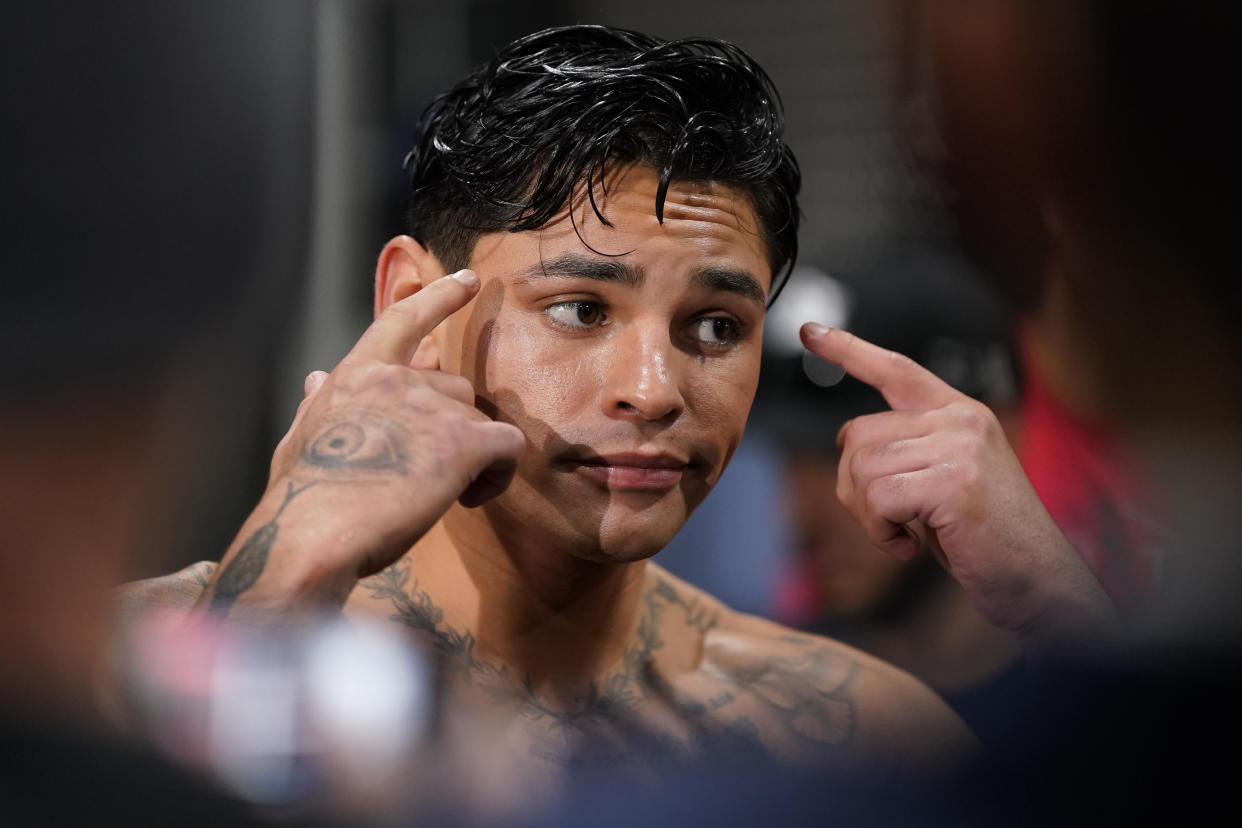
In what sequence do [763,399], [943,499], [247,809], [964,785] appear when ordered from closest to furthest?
[247,809], [964,785], [943,499], [763,399]

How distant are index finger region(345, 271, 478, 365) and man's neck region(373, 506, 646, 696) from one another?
301 millimetres

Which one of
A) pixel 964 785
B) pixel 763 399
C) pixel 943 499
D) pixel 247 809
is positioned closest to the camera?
pixel 247 809

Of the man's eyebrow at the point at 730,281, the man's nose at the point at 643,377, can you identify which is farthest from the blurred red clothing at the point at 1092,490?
the man's nose at the point at 643,377

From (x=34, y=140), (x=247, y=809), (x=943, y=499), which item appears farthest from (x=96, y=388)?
(x=943, y=499)

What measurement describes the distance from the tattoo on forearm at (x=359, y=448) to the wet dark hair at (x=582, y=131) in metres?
0.28

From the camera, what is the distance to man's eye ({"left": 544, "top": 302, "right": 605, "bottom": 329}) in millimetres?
1144

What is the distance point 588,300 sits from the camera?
3.74 feet

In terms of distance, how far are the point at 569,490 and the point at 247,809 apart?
0.43 metres

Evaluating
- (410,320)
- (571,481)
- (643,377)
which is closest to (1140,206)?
(643,377)

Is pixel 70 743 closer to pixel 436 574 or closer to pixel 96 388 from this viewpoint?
pixel 96 388

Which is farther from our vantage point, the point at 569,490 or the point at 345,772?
the point at 569,490

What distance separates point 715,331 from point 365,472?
42 cm

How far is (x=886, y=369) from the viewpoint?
4.28 ft

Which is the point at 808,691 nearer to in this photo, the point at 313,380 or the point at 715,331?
the point at 715,331
